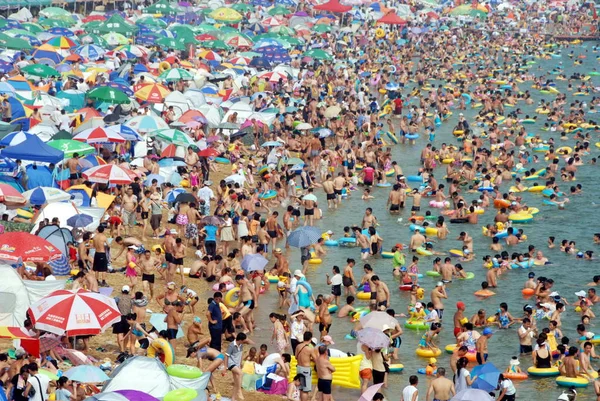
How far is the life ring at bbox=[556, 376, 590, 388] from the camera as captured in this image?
18.2m

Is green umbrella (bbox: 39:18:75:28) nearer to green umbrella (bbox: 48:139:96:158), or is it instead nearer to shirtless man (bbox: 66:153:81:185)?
shirtless man (bbox: 66:153:81:185)

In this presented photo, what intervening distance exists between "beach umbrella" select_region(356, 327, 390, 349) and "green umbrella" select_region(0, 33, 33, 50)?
23741 mm

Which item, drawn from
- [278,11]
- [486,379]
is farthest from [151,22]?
[486,379]

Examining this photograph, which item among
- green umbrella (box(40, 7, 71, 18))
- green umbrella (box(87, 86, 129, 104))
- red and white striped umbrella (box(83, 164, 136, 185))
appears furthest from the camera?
green umbrella (box(40, 7, 71, 18))

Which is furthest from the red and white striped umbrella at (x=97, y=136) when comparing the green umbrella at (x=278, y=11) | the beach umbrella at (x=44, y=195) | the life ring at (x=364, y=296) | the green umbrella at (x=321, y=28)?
the green umbrella at (x=278, y=11)

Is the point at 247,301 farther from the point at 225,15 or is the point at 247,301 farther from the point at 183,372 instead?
the point at 225,15

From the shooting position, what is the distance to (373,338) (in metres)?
17.2

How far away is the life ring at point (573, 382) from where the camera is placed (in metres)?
18.2

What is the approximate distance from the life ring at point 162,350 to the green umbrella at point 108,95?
15132 millimetres

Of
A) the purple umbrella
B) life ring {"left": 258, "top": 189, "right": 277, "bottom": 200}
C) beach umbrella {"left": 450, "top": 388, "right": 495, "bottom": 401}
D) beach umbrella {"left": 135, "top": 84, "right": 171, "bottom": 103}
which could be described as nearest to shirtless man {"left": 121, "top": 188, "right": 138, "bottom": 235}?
life ring {"left": 258, "top": 189, "right": 277, "bottom": 200}

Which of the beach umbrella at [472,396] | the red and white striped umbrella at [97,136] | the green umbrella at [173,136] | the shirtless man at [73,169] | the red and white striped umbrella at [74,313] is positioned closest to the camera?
the beach umbrella at [472,396]

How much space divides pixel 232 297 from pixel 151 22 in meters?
28.2

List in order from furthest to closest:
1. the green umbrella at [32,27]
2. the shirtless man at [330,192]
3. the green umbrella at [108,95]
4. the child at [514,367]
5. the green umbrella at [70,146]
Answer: the green umbrella at [32,27] < the green umbrella at [108,95] < the shirtless man at [330,192] < the green umbrella at [70,146] < the child at [514,367]

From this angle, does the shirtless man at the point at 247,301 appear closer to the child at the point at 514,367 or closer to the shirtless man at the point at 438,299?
the shirtless man at the point at 438,299
